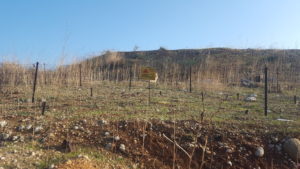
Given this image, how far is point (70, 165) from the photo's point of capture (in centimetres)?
300

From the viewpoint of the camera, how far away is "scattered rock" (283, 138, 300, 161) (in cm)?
439

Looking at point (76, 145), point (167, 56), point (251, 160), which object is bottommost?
point (251, 160)

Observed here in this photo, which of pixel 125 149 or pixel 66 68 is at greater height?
pixel 66 68

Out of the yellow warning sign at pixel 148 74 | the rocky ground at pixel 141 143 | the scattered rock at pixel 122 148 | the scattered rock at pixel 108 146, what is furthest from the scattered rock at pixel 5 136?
the yellow warning sign at pixel 148 74

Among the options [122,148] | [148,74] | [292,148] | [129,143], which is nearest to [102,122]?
[129,143]

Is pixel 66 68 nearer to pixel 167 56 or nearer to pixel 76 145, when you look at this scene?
pixel 76 145

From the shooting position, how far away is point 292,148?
446cm

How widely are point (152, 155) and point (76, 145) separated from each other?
1237mm

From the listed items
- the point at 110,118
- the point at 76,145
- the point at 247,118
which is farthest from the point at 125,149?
the point at 247,118

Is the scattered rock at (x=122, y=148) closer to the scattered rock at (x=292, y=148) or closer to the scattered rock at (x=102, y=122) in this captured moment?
the scattered rock at (x=102, y=122)

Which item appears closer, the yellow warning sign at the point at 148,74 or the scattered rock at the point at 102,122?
the scattered rock at the point at 102,122

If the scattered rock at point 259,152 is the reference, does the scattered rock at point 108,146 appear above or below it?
above

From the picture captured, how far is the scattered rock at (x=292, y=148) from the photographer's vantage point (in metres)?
4.39

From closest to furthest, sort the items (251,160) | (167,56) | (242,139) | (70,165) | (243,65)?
(70,165) < (251,160) < (242,139) < (243,65) < (167,56)
